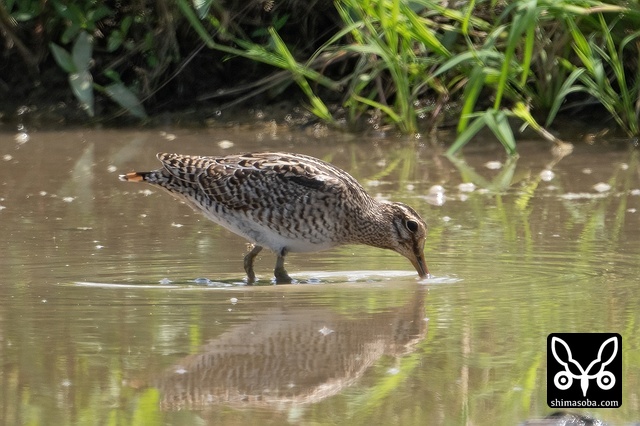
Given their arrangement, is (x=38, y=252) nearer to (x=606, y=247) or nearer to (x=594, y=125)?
(x=606, y=247)

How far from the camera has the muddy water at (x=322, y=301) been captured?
4.26m

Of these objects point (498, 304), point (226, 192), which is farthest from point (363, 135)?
point (498, 304)

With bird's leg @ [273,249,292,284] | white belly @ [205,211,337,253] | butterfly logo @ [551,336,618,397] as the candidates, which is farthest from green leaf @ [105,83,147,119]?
butterfly logo @ [551,336,618,397]

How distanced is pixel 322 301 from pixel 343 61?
522 centimetres

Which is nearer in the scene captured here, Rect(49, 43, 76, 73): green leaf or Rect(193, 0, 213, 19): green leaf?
Rect(193, 0, 213, 19): green leaf

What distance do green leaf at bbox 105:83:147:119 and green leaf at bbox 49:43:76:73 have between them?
337mm

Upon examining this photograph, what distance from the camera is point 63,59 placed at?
10.8 m

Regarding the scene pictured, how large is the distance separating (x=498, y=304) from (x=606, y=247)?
4.71ft

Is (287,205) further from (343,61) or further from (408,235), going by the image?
(343,61)

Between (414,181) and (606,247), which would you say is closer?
(606,247)

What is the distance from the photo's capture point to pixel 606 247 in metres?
6.82

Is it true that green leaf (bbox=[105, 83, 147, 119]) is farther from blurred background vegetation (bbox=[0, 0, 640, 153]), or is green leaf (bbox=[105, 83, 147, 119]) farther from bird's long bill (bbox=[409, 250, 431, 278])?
bird's long bill (bbox=[409, 250, 431, 278])

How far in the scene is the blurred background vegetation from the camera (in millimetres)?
9047

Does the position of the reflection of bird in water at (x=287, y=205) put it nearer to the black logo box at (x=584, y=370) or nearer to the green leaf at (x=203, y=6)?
the black logo box at (x=584, y=370)
